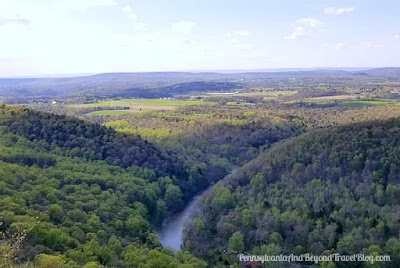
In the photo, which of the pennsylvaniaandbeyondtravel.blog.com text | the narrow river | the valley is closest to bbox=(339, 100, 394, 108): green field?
the valley

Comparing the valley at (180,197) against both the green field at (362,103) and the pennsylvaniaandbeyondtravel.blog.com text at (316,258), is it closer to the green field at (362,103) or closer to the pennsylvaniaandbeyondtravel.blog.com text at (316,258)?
the pennsylvaniaandbeyondtravel.blog.com text at (316,258)

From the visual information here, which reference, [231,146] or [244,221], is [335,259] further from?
[231,146]

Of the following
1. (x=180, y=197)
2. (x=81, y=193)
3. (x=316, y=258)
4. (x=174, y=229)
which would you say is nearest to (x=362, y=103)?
(x=180, y=197)

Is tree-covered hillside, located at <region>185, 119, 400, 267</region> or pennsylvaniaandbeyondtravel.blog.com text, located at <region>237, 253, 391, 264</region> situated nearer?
pennsylvaniaandbeyondtravel.blog.com text, located at <region>237, 253, 391, 264</region>

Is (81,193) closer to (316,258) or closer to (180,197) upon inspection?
(180,197)

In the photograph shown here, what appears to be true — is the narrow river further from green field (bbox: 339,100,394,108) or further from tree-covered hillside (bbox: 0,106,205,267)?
green field (bbox: 339,100,394,108)

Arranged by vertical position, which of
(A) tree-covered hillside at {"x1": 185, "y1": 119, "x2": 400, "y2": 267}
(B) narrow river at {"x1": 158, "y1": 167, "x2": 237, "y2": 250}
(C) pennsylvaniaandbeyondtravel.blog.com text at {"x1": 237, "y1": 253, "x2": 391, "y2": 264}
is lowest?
(B) narrow river at {"x1": 158, "y1": 167, "x2": 237, "y2": 250}
